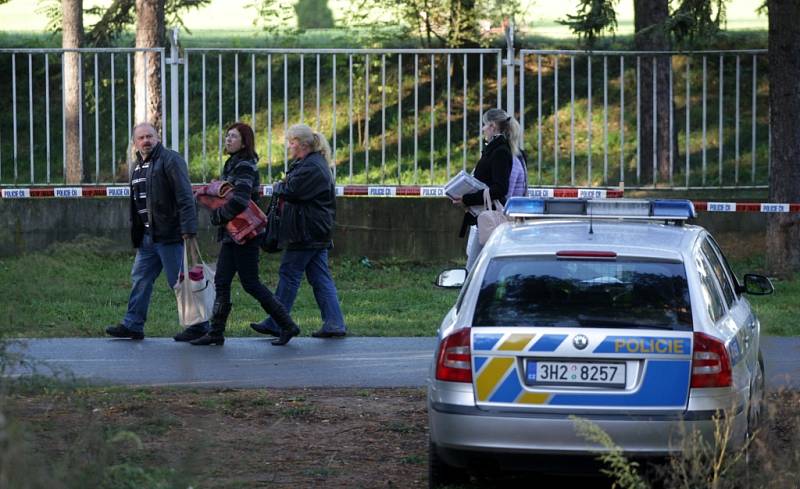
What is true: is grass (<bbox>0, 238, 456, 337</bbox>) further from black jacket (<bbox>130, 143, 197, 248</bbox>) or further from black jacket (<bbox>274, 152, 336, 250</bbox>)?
black jacket (<bbox>274, 152, 336, 250</bbox>)

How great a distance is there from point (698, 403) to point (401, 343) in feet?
17.7

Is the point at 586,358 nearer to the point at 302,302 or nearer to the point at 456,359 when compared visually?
the point at 456,359

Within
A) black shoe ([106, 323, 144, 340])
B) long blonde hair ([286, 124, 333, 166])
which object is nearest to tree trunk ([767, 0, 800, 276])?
long blonde hair ([286, 124, 333, 166])

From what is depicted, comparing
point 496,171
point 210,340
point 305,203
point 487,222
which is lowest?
point 210,340

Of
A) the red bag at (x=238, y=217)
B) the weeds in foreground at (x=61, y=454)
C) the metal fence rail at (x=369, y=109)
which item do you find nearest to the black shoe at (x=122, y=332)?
the red bag at (x=238, y=217)

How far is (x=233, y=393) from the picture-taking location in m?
9.22

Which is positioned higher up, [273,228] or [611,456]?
[273,228]

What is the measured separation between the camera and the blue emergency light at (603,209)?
24.3 feet

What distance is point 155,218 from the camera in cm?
1098

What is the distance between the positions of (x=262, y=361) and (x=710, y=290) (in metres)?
4.52

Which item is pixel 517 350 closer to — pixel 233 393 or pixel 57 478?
pixel 57 478

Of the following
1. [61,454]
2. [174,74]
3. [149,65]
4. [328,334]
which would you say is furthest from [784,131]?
[61,454]

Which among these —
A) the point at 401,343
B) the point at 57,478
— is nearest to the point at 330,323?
the point at 401,343

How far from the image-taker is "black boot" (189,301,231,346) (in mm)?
11008
